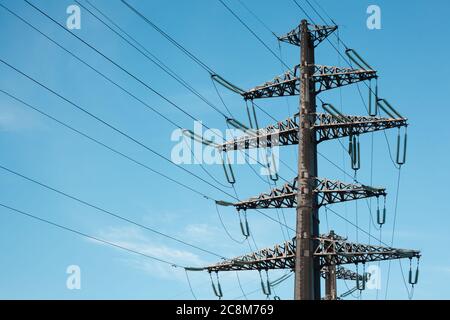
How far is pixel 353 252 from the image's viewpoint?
35.9 metres

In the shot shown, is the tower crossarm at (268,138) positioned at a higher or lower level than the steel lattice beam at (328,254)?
higher

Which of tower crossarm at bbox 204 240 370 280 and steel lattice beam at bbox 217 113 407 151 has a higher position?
steel lattice beam at bbox 217 113 407 151

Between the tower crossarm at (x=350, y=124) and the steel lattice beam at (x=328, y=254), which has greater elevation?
the tower crossarm at (x=350, y=124)

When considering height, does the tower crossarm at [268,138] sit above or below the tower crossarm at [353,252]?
above

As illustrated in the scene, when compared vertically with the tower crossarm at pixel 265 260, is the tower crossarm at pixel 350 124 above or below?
above

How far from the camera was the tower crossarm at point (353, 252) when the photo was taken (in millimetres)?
35625

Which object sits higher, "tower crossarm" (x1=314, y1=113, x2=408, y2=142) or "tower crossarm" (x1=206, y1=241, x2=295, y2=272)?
"tower crossarm" (x1=314, y1=113, x2=408, y2=142)

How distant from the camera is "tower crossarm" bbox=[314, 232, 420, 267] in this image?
117ft

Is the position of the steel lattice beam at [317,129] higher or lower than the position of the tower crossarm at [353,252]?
higher

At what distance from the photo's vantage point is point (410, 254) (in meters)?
35.9

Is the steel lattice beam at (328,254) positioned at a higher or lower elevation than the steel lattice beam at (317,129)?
lower

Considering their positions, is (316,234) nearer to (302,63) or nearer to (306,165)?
(306,165)
